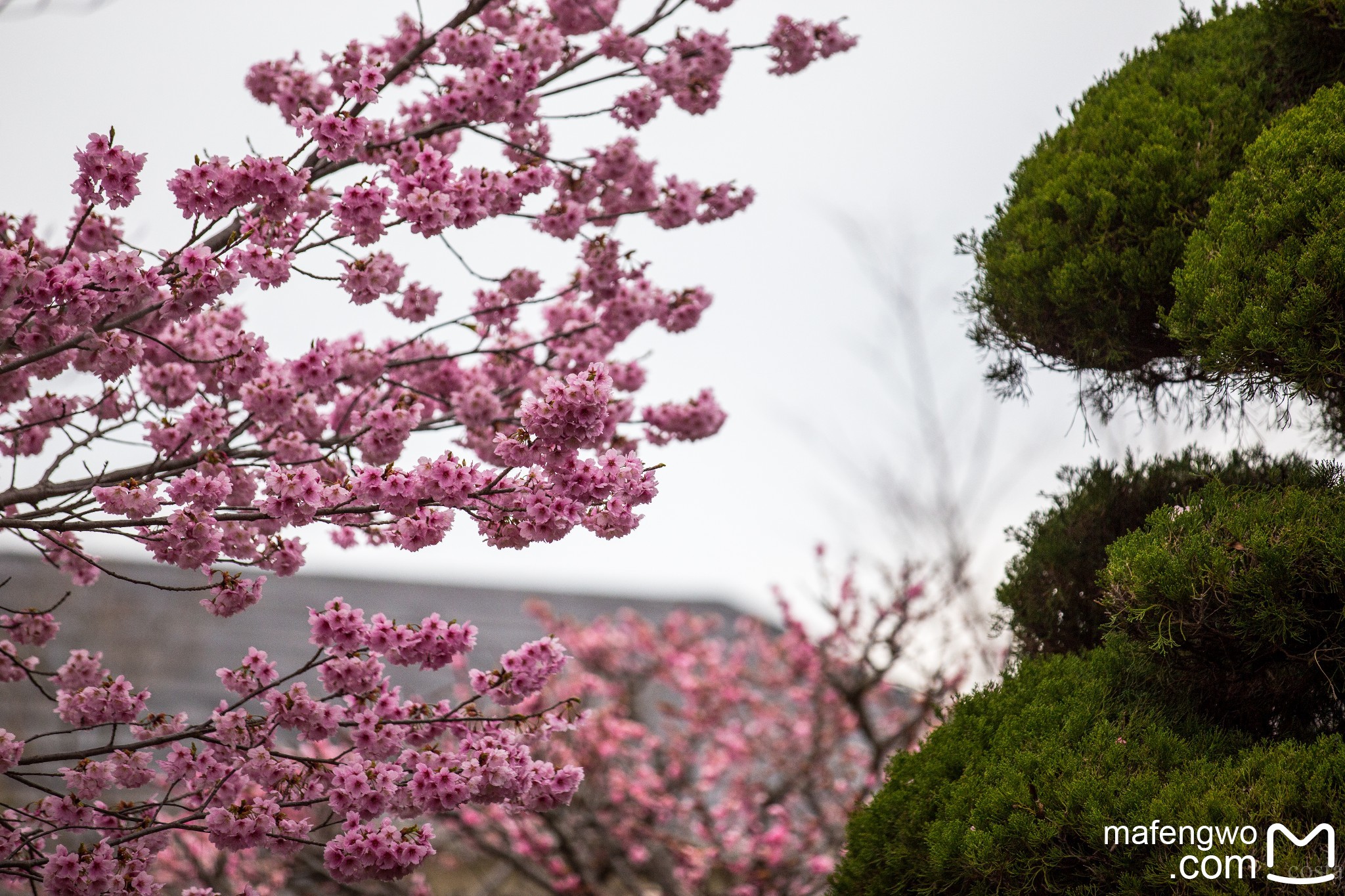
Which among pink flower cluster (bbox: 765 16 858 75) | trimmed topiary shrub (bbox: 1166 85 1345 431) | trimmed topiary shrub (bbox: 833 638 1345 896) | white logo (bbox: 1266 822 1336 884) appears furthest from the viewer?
pink flower cluster (bbox: 765 16 858 75)

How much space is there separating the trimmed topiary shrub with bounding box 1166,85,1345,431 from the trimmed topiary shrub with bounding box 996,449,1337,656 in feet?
3.11

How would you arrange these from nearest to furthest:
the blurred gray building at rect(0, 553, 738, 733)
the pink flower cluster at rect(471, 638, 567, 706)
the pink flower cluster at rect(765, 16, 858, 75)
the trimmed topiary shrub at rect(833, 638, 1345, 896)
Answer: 1. the trimmed topiary shrub at rect(833, 638, 1345, 896)
2. the pink flower cluster at rect(471, 638, 567, 706)
3. the pink flower cluster at rect(765, 16, 858, 75)
4. the blurred gray building at rect(0, 553, 738, 733)

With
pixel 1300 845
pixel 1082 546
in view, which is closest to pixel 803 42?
pixel 1082 546

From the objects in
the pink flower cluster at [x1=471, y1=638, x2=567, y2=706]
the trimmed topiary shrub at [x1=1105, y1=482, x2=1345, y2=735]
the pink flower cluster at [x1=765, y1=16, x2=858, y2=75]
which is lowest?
the pink flower cluster at [x1=471, y1=638, x2=567, y2=706]

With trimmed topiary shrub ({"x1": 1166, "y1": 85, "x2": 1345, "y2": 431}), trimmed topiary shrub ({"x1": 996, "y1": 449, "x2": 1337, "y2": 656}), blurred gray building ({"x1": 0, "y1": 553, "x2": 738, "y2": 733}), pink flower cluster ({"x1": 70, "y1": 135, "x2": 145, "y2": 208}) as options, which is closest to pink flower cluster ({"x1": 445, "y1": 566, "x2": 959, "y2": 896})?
blurred gray building ({"x1": 0, "y1": 553, "x2": 738, "y2": 733})

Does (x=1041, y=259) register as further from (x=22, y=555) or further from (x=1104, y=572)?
(x=22, y=555)

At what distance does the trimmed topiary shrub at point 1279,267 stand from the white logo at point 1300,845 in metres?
1.14

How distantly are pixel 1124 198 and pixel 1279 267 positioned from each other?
77 centimetres

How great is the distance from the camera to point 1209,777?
9.86ft

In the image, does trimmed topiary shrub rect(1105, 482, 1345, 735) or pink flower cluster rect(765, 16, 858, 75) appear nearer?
trimmed topiary shrub rect(1105, 482, 1345, 735)

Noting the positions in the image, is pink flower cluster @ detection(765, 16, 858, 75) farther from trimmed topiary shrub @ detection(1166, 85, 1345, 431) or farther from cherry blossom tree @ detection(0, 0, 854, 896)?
trimmed topiary shrub @ detection(1166, 85, 1345, 431)

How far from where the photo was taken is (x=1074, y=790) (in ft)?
9.95

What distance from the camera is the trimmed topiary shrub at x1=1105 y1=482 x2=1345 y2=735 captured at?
2.96 metres

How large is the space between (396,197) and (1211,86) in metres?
2.78
